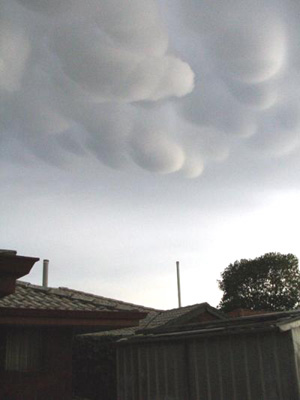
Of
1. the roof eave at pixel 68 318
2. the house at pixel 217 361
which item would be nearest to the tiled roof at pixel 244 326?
the house at pixel 217 361

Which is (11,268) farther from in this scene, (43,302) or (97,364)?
(97,364)

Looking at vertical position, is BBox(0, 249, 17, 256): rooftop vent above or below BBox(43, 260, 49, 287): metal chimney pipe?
below

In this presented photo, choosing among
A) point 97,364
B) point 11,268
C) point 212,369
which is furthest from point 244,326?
point 97,364

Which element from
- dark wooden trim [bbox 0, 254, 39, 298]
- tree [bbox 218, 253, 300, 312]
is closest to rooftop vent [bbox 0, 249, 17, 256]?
dark wooden trim [bbox 0, 254, 39, 298]

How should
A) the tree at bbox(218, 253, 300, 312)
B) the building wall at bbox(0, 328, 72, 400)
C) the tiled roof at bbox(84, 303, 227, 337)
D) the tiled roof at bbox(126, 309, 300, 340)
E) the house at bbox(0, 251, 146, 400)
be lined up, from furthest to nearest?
1. the tree at bbox(218, 253, 300, 312)
2. the tiled roof at bbox(84, 303, 227, 337)
3. the tiled roof at bbox(126, 309, 300, 340)
4. the building wall at bbox(0, 328, 72, 400)
5. the house at bbox(0, 251, 146, 400)

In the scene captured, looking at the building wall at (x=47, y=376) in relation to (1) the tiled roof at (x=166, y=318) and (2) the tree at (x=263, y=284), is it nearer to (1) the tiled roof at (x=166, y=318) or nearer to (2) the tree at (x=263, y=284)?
(1) the tiled roof at (x=166, y=318)

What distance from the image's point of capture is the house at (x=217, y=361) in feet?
29.9

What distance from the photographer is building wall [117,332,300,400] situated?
29.9 feet

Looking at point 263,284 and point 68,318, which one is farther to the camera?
point 263,284

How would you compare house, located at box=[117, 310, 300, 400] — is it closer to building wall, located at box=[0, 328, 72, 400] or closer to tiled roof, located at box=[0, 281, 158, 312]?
tiled roof, located at box=[0, 281, 158, 312]

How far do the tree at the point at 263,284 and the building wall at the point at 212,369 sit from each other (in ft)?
93.5

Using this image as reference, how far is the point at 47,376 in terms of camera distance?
28.8 feet

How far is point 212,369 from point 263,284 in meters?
31.1

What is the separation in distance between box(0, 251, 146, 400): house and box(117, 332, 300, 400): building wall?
2.20m
